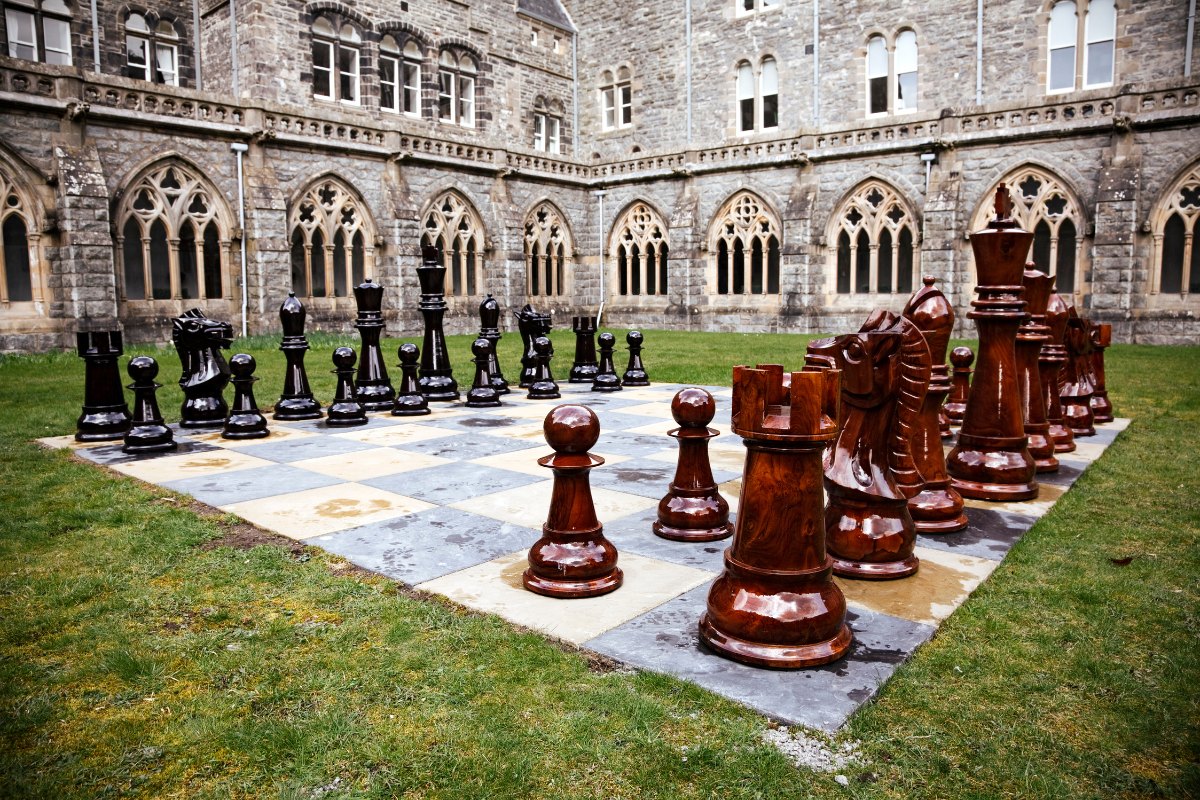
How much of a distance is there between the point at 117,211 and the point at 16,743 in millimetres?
16634

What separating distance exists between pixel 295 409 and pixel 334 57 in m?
18.1

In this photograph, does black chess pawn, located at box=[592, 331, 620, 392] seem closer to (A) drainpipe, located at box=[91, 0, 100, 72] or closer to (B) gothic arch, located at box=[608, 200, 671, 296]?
(B) gothic arch, located at box=[608, 200, 671, 296]

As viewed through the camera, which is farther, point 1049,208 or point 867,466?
point 1049,208

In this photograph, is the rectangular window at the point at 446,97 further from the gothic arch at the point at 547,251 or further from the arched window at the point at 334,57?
the gothic arch at the point at 547,251

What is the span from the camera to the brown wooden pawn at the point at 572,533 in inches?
120

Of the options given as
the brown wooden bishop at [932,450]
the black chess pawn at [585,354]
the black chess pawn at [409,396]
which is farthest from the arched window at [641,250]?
the brown wooden bishop at [932,450]

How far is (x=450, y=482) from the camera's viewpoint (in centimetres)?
484

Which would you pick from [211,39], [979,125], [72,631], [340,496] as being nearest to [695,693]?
[72,631]

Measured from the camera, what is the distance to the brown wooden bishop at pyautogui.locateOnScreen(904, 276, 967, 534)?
149 inches

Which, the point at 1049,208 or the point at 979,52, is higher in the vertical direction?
the point at 979,52

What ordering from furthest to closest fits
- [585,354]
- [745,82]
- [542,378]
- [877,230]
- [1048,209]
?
[745,82] → [877,230] → [1048,209] → [585,354] → [542,378]

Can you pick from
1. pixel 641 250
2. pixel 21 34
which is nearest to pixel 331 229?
pixel 641 250

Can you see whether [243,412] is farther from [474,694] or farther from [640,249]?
[640,249]

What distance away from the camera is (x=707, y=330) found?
2280 centimetres
